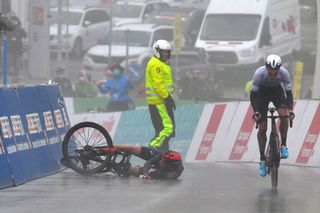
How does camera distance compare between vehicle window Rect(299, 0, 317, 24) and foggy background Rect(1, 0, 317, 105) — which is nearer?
foggy background Rect(1, 0, 317, 105)

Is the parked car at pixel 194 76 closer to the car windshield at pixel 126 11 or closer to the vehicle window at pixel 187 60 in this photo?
the vehicle window at pixel 187 60

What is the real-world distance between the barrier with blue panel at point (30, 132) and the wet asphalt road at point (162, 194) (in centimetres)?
17

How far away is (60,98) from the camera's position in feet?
51.4

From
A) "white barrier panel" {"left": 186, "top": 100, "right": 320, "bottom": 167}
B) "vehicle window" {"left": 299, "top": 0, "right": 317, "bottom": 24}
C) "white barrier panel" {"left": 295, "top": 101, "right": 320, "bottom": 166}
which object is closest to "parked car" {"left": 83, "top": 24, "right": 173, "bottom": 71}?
"vehicle window" {"left": 299, "top": 0, "right": 317, "bottom": 24}

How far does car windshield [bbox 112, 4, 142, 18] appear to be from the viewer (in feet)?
147

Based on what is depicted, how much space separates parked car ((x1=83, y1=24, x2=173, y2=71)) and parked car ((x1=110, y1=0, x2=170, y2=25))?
3275 mm

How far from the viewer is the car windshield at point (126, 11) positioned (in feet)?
147

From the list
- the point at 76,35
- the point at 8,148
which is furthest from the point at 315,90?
the point at 76,35

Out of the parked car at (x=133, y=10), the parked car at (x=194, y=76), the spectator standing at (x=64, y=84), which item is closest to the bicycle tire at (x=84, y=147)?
the spectator standing at (x=64, y=84)

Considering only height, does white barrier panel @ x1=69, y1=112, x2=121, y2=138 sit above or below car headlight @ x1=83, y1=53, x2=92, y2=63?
above

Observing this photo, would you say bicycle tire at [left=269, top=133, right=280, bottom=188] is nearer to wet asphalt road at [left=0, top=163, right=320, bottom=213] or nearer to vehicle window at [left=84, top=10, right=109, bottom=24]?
wet asphalt road at [left=0, top=163, right=320, bottom=213]

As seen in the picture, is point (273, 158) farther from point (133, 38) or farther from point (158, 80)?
point (133, 38)

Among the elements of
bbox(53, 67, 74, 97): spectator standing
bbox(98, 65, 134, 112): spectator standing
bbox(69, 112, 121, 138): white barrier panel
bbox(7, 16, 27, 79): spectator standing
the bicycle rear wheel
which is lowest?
bbox(53, 67, 74, 97): spectator standing

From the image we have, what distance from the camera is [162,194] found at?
12.7 metres
